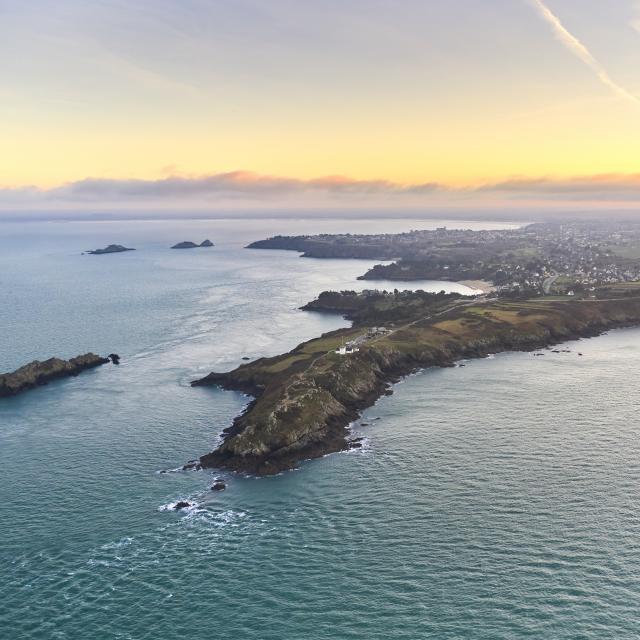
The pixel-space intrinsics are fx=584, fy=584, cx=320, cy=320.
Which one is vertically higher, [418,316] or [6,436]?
[418,316]

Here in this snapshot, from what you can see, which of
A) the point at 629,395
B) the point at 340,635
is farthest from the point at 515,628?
the point at 629,395

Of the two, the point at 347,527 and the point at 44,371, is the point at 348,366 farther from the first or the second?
the point at 44,371

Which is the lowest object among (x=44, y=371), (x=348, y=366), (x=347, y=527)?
(x=347, y=527)

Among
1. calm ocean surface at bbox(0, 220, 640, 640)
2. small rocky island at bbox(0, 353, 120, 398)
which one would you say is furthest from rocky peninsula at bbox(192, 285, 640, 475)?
small rocky island at bbox(0, 353, 120, 398)

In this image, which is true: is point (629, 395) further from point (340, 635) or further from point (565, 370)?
point (340, 635)

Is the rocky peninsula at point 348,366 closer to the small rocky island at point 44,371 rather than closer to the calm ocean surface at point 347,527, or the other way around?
the calm ocean surface at point 347,527

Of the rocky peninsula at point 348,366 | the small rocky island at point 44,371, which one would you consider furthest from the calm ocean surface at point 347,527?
the small rocky island at point 44,371

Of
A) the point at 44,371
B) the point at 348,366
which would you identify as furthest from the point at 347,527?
the point at 44,371
